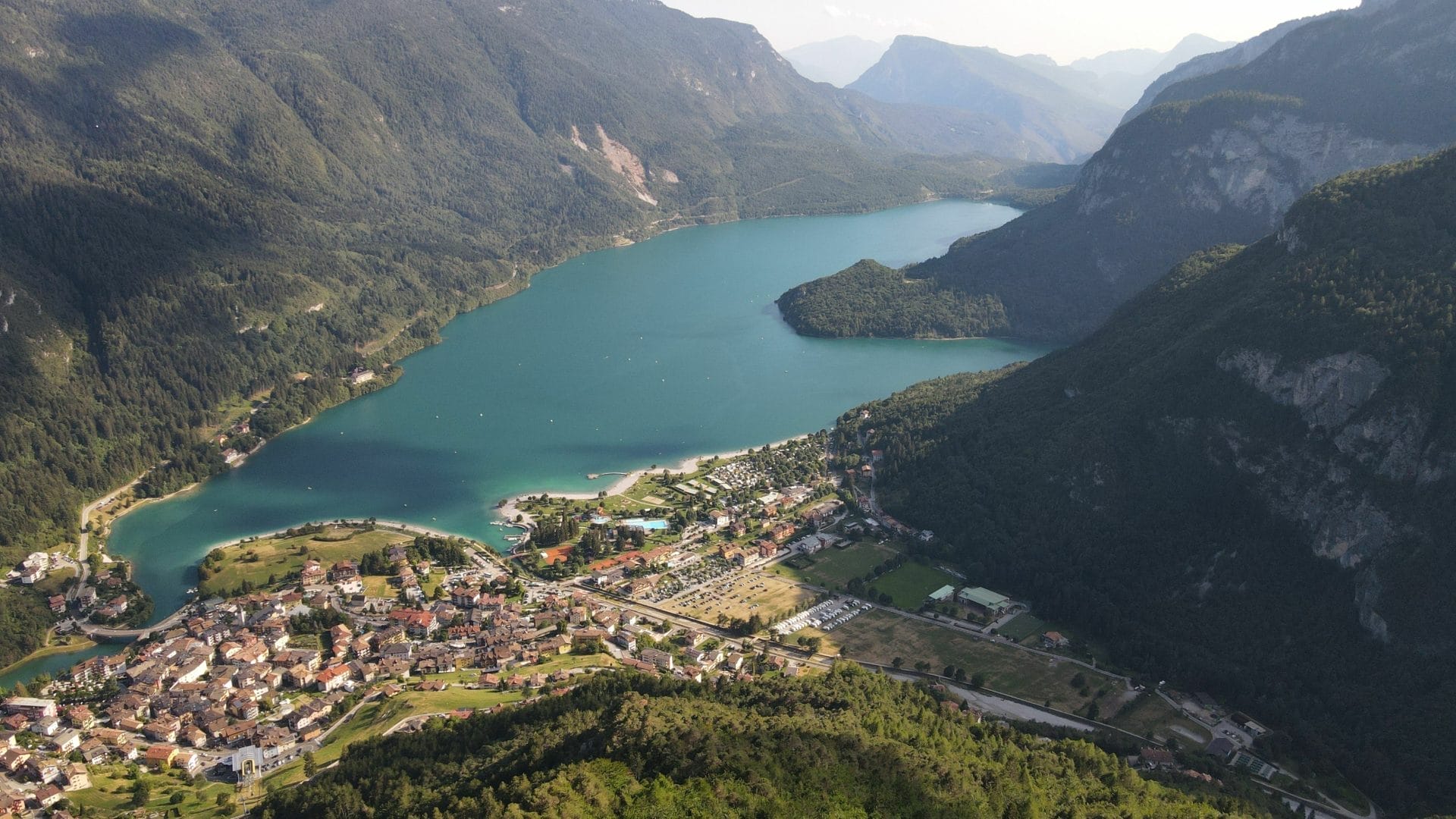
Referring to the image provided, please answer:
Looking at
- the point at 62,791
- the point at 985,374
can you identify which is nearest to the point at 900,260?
the point at 985,374

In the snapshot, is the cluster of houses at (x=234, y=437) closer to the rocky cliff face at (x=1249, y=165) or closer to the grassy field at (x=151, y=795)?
the grassy field at (x=151, y=795)

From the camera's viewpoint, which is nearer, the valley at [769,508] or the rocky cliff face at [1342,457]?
the valley at [769,508]

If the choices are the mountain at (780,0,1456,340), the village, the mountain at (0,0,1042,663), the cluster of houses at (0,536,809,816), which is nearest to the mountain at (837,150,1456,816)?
the village

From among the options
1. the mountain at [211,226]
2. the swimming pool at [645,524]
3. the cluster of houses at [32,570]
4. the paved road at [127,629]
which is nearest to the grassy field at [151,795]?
the paved road at [127,629]

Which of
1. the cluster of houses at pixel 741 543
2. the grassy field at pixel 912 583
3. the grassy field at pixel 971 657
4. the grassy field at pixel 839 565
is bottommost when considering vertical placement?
the grassy field at pixel 971 657

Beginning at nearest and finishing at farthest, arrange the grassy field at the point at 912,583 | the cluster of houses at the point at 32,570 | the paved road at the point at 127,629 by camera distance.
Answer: the paved road at the point at 127,629
the grassy field at the point at 912,583
the cluster of houses at the point at 32,570

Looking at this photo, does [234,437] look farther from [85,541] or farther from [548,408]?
[548,408]

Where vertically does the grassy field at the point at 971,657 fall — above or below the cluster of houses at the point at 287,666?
below

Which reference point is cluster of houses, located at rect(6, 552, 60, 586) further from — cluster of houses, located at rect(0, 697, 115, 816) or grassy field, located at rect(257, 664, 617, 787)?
grassy field, located at rect(257, 664, 617, 787)
